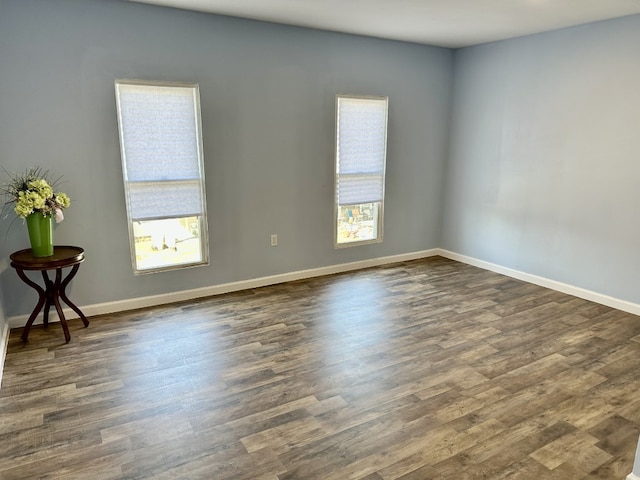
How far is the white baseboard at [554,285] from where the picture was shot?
13.1ft

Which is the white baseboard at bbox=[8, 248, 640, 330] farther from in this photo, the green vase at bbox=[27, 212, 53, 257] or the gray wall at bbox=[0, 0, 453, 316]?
the green vase at bbox=[27, 212, 53, 257]

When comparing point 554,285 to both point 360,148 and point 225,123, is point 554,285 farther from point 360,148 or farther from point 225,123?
point 225,123

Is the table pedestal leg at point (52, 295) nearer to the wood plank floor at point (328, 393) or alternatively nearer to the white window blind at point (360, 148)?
the wood plank floor at point (328, 393)

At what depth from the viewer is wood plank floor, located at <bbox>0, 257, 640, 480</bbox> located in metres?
2.10

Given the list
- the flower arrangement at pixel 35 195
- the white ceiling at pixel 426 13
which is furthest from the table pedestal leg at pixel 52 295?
the white ceiling at pixel 426 13

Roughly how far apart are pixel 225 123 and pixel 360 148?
5.36ft

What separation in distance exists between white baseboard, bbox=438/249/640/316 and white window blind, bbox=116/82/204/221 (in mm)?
3462

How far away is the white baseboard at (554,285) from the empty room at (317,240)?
0.02 m

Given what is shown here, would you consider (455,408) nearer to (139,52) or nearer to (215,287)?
(215,287)

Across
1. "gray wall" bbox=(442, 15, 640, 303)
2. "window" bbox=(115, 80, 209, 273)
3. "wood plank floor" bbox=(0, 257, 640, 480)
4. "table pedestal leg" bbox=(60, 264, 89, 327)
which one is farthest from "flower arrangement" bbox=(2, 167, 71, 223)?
"gray wall" bbox=(442, 15, 640, 303)

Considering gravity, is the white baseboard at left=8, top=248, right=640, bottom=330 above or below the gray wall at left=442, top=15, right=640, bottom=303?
below

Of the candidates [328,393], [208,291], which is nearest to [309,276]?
[208,291]

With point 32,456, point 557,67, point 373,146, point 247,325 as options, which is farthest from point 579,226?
point 32,456

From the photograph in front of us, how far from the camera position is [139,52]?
3.61 metres
